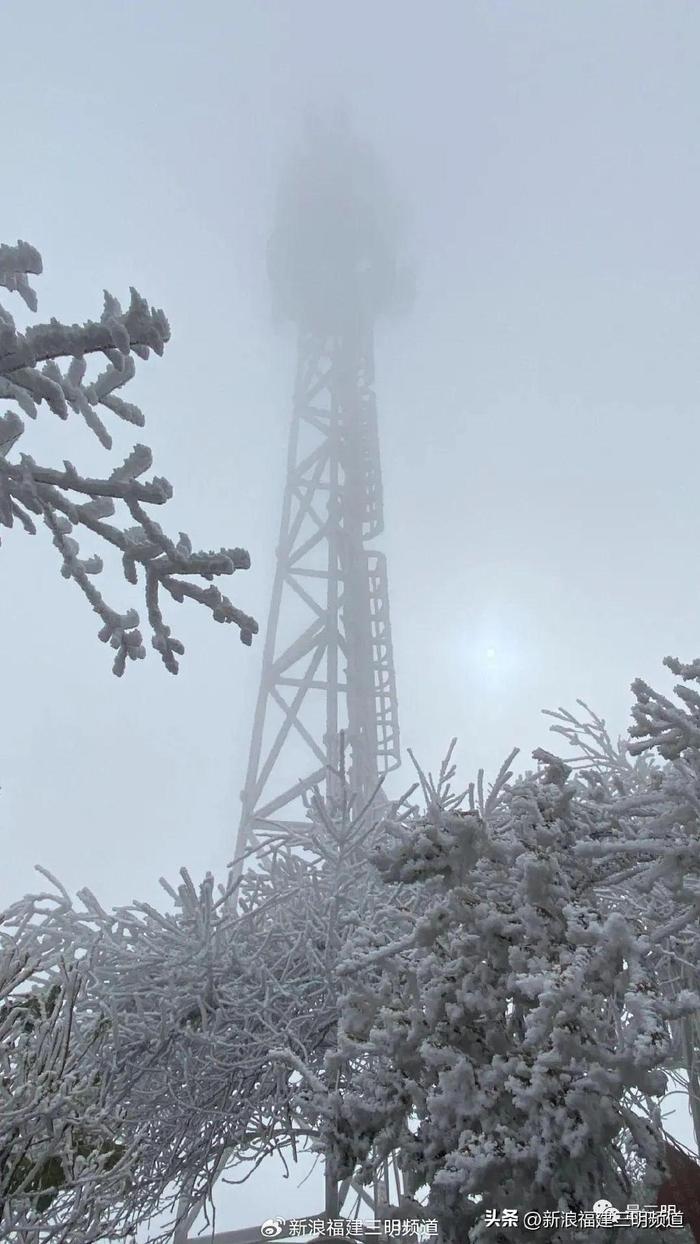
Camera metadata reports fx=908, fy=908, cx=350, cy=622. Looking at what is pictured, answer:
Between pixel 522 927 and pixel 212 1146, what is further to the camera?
pixel 212 1146

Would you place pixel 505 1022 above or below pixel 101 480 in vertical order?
below

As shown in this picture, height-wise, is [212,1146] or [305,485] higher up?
[305,485]

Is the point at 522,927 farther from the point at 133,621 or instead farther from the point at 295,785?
the point at 295,785

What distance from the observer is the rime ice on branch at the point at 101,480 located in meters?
2.75

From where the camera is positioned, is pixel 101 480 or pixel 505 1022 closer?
pixel 101 480

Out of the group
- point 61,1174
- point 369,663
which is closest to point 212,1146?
point 61,1174

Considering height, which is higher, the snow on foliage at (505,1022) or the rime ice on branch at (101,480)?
the rime ice on branch at (101,480)

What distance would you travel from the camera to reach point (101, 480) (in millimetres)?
3096

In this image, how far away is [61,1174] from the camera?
5824mm

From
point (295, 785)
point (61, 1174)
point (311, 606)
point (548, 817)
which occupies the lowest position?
point (61, 1174)

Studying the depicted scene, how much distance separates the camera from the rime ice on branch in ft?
9.03

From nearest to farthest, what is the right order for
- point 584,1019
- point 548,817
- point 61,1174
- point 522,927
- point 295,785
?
1. point 584,1019
2. point 522,927
3. point 548,817
4. point 61,1174
5. point 295,785

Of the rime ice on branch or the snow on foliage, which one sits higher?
the rime ice on branch

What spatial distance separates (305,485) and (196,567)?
16.8 meters
